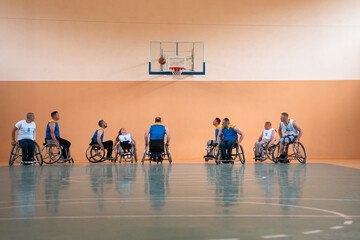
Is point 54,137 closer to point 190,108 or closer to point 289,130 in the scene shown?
point 190,108

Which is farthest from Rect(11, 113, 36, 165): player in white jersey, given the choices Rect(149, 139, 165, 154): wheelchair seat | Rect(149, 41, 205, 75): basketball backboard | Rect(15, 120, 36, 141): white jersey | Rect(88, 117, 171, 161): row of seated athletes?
Rect(149, 41, 205, 75): basketball backboard

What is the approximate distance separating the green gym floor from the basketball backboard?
20.8 feet

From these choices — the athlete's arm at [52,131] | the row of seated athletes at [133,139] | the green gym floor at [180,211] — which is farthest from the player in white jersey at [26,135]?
the green gym floor at [180,211]

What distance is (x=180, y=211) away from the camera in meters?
2.63

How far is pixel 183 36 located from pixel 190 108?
1.76m

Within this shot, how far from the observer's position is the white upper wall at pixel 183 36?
10.4m

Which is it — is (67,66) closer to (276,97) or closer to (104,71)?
(104,71)

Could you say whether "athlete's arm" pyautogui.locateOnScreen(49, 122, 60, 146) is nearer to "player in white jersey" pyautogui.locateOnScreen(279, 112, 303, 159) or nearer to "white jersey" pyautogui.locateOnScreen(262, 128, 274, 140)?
"white jersey" pyautogui.locateOnScreen(262, 128, 274, 140)

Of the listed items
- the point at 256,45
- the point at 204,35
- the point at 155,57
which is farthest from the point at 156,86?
the point at 256,45

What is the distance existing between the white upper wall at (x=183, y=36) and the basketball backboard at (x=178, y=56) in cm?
20

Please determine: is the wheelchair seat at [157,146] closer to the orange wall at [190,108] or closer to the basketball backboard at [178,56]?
the orange wall at [190,108]

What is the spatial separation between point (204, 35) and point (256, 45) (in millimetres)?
1312

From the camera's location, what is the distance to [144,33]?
1066 cm

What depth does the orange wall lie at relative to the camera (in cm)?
1039
